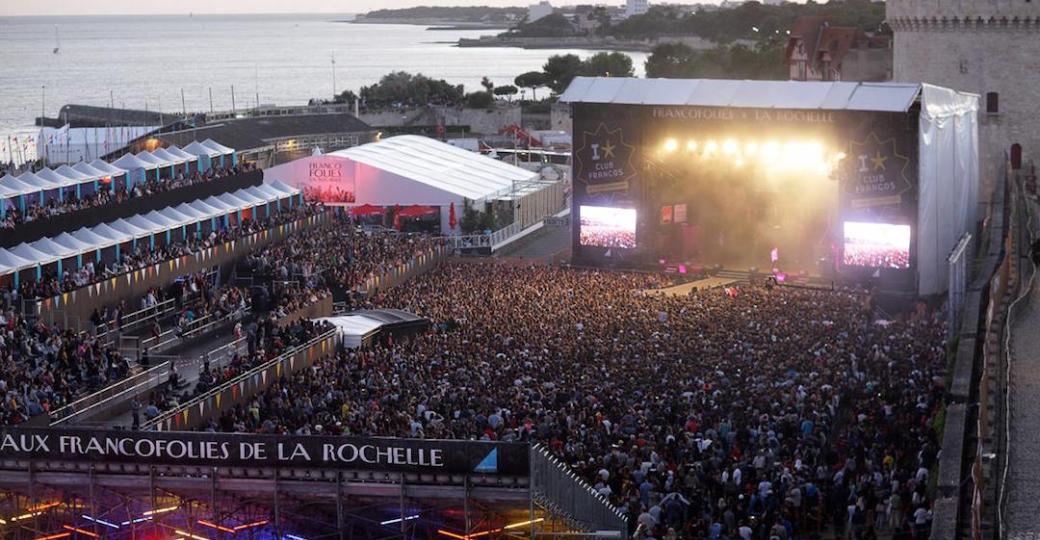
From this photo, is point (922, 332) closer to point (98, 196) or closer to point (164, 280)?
point (164, 280)

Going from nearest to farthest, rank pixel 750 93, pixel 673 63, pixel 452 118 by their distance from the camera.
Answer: pixel 750 93, pixel 452 118, pixel 673 63

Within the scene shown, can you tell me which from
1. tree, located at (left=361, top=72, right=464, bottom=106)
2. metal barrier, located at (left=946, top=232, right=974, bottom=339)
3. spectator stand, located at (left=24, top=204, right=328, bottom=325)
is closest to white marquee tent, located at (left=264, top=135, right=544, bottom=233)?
spectator stand, located at (left=24, top=204, right=328, bottom=325)

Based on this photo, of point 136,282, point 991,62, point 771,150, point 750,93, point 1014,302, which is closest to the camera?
point 1014,302

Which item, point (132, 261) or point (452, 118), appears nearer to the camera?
point (132, 261)

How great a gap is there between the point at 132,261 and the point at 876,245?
16511 mm

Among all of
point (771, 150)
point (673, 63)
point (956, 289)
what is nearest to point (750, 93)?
point (771, 150)

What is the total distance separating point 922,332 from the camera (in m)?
30.1

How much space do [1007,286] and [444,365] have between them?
413 inches

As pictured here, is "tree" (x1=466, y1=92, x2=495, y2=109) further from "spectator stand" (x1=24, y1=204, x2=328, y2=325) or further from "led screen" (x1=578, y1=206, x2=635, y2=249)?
"spectator stand" (x1=24, y1=204, x2=328, y2=325)

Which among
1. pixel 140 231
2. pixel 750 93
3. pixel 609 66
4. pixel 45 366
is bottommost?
pixel 45 366

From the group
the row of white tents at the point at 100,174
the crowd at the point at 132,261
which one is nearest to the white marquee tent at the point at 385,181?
the row of white tents at the point at 100,174

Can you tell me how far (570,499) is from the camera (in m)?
17.3

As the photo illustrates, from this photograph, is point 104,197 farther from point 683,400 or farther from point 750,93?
point 683,400

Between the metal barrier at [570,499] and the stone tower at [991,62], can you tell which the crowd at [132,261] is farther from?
the stone tower at [991,62]
